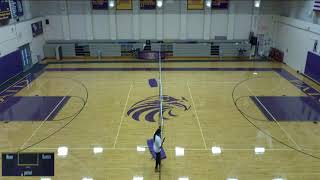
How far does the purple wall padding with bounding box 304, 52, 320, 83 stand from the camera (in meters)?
21.2

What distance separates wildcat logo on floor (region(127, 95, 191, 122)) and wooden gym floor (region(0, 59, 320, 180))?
56mm

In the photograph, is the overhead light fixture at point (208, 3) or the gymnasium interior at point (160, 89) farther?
the overhead light fixture at point (208, 3)

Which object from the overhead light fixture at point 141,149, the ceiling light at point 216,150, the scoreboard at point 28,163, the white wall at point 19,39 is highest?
the white wall at point 19,39

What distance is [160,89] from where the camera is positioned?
19859mm

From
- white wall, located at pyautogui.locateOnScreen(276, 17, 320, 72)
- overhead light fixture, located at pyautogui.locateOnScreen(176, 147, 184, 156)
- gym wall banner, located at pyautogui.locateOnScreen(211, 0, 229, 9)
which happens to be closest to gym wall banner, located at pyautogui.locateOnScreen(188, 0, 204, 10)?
gym wall banner, located at pyautogui.locateOnScreen(211, 0, 229, 9)

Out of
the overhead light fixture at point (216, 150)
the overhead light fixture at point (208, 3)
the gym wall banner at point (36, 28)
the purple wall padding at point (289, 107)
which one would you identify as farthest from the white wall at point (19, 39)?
the purple wall padding at point (289, 107)

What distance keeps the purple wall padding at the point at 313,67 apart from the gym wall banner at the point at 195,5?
1118cm

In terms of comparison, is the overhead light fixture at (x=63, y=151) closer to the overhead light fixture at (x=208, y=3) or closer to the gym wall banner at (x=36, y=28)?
the gym wall banner at (x=36, y=28)

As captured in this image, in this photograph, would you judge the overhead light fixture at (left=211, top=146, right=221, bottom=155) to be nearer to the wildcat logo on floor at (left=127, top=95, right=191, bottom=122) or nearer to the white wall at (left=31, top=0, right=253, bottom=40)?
the wildcat logo on floor at (left=127, top=95, right=191, bottom=122)

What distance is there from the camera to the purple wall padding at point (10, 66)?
21.0 m

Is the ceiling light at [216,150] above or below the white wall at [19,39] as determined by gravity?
below

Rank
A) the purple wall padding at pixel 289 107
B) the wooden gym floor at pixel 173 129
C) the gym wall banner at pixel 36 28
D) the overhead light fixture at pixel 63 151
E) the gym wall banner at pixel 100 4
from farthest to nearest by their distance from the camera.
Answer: the gym wall banner at pixel 100 4
the gym wall banner at pixel 36 28
the purple wall padding at pixel 289 107
the overhead light fixture at pixel 63 151
the wooden gym floor at pixel 173 129

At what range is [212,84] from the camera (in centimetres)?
2086

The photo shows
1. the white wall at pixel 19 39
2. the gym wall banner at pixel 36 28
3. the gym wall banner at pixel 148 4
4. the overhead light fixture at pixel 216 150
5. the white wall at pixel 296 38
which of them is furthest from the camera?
the gym wall banner at pixel 148 4
